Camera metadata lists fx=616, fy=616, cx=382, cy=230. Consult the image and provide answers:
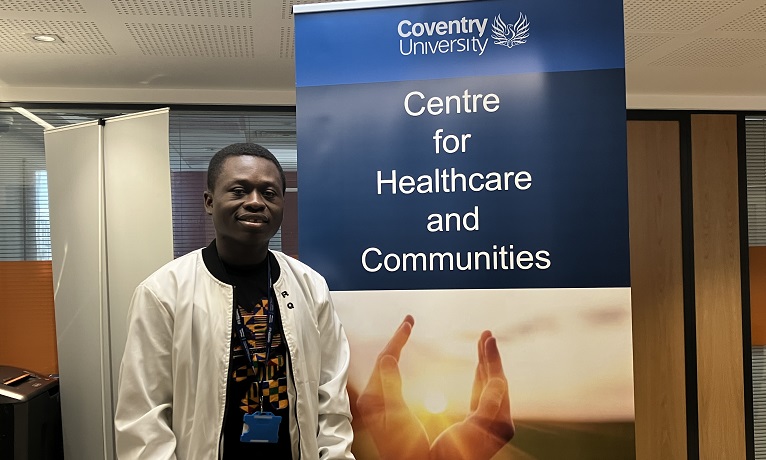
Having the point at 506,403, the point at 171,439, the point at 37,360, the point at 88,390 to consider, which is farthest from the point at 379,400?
the point at 37,360

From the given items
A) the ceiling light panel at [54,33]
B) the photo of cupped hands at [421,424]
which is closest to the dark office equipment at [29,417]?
the ceiling light panel at [54,33]

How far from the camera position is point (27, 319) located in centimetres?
369

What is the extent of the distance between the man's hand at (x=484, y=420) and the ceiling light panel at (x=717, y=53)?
7.42 feet

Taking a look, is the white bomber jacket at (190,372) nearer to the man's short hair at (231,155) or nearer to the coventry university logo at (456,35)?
the man's short hair at (231,155)

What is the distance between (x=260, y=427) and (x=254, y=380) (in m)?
0.12

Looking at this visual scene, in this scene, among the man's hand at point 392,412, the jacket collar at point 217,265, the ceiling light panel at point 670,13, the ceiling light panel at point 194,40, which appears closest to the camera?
the jacket collar at point 217,265

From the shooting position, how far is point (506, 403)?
5.58 ft

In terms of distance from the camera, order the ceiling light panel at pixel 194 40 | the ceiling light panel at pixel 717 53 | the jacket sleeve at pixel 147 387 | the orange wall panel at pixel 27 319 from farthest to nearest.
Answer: the orange wall panel at pixel 27 319, the ceiling light panel at pixel 717 53, the ceiling light panel at pixel 194 40, the jacket sleeve at pixel 147 387

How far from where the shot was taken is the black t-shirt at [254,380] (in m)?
1.54

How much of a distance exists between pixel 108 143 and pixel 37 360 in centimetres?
157

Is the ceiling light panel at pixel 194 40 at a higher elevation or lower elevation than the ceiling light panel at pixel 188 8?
lower

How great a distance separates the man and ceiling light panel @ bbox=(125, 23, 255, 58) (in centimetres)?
143

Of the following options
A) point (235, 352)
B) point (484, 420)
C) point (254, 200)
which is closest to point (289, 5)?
point (254, 200)

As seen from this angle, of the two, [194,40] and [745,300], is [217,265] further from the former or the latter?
[745,300]
